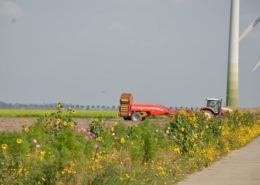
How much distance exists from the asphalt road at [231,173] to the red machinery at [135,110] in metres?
27.0

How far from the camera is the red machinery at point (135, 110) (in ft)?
160

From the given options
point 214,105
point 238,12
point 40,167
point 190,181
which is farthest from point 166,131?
point 214,105

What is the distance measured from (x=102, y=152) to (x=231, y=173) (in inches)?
158

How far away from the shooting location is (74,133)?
44.7 feet

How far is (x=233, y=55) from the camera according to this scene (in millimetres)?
43688

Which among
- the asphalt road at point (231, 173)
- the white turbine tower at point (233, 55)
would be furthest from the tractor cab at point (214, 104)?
the asphalt road at point (231, 173)

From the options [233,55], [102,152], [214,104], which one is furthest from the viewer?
[214,104]

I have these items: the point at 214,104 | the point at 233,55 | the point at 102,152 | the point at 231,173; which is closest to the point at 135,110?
the point at 214,104

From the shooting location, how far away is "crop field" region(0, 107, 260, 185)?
1134cm

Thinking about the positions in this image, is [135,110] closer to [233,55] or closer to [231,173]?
[233,55]

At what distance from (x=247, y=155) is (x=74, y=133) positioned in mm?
10290

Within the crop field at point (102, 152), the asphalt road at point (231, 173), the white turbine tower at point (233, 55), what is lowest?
the asphalt road at point (231, 173)

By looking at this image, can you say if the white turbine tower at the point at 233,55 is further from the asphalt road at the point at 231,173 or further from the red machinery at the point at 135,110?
the asphalt road at the point at 231,173

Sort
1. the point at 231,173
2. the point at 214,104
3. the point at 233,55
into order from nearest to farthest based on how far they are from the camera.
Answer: the point at 231,173 < the point at 233,55 < the point at 214,104
